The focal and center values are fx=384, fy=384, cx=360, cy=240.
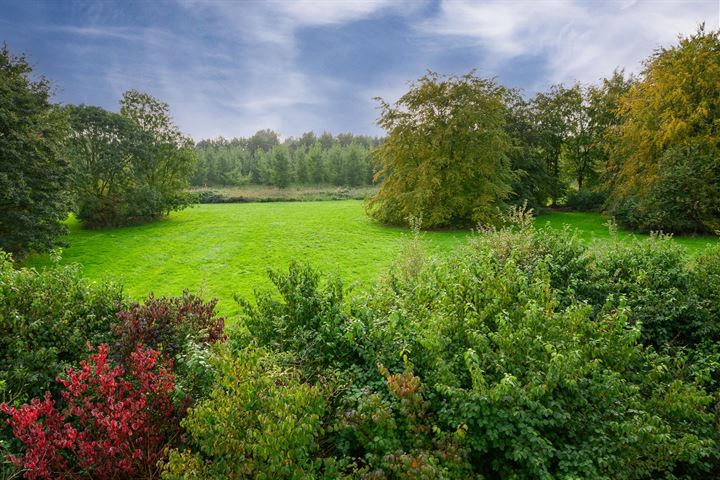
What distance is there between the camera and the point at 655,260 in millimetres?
7379

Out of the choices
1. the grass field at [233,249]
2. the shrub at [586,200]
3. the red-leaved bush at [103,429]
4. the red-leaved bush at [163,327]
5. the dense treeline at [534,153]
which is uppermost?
the dense treeline at [534,153]

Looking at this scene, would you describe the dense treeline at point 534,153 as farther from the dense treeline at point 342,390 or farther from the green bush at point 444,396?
the dense treeline at point 342,390

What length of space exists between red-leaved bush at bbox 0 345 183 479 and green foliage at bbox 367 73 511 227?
17.6m

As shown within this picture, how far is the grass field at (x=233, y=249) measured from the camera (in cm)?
1233

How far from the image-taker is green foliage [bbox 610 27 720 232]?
17.4m

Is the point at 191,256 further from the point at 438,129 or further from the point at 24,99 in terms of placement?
A: the point at 438,129

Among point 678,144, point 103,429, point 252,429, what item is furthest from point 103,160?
point 678,144

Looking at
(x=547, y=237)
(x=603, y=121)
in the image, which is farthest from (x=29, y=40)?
(x=603, y=121)

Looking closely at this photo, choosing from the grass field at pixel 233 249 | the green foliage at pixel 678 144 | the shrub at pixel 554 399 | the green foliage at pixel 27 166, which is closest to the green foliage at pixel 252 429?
the shrub at pixel 554 399

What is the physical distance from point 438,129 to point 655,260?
49.6ft

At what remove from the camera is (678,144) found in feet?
60.5

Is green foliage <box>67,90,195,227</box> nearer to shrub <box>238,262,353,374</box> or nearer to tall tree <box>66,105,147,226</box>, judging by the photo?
tall tree <box>66,105,147,226</box>

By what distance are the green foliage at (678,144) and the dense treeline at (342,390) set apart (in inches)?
623

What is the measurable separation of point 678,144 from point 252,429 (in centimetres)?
2320
